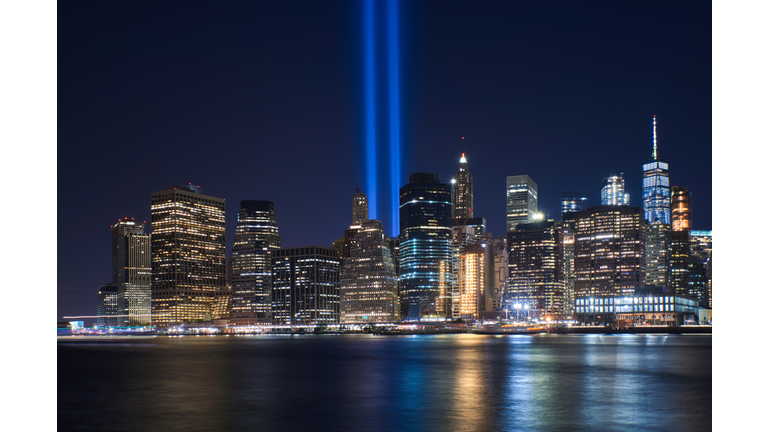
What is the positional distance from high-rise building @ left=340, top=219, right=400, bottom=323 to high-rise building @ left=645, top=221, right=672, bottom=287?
237 feet

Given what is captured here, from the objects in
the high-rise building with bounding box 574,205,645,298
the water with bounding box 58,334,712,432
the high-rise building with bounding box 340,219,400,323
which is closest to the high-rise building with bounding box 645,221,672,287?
the high-rise building with bounding box 574,205,645,298

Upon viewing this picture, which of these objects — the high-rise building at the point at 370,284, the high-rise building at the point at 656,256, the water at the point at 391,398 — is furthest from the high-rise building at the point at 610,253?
the water at the point at 391,398

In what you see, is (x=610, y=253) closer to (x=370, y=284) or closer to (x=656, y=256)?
(x=656, y=256)

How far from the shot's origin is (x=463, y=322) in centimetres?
18975

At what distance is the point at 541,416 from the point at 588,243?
179m

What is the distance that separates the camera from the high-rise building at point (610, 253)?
184 meters

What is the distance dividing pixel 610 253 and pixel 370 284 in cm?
6839

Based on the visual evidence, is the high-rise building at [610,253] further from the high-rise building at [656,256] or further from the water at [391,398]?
the water at [391,398]

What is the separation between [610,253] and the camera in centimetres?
18762

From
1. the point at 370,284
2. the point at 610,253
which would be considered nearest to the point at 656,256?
the point at 610,253
